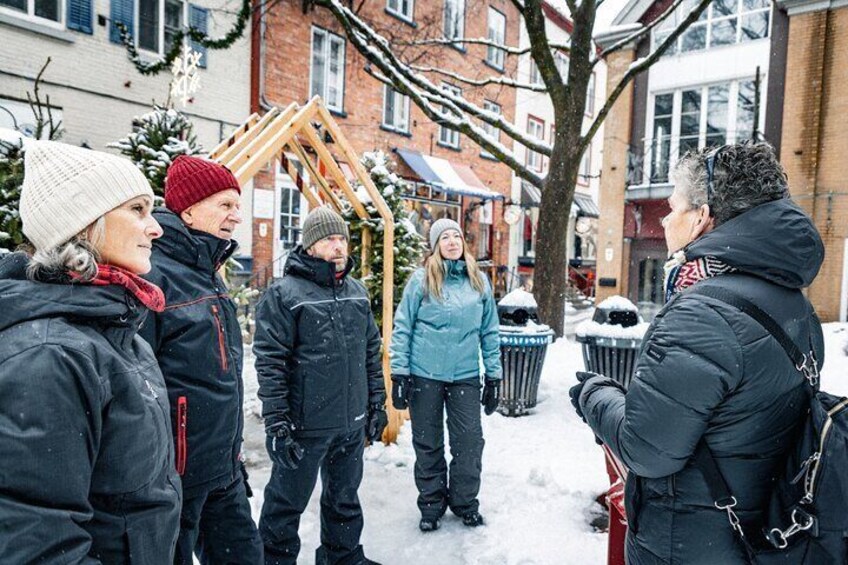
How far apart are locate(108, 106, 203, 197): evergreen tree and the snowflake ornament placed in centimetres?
663

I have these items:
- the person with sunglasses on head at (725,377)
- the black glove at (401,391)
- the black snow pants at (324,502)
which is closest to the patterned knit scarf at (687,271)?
the person with sunglasses on head at (725,377)

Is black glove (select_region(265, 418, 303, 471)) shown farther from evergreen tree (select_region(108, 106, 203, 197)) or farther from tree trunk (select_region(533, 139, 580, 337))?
tree trunk (select_region(533, 139, 580, 337))

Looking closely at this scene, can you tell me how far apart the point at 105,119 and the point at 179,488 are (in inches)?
447

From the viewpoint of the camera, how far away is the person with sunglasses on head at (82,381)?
1.16m

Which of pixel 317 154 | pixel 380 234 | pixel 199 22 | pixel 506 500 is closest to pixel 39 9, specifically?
pixel 199 22

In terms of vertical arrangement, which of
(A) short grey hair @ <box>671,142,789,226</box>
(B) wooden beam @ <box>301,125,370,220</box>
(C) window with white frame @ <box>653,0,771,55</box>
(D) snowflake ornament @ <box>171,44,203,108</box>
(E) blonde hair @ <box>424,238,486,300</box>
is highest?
(C) window with white frame @ <box>653,0,771,55</box>

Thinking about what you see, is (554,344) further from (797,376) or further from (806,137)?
(806,137)

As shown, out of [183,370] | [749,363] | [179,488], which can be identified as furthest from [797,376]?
[183,370]

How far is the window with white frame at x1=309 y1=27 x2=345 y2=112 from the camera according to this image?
14.7 meters

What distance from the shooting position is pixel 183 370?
2.23 meters

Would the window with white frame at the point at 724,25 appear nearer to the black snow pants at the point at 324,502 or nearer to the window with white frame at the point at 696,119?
the window with white frame at the point at 696,119

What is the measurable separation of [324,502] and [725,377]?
7.98 feet

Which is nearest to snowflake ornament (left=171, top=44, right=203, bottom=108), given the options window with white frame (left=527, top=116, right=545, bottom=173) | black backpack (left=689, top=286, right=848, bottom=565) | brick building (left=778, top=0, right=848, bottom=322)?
black backpack (left=689, top=286, right=848, bottom=565)

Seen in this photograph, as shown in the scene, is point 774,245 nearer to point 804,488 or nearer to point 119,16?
point 804,488
